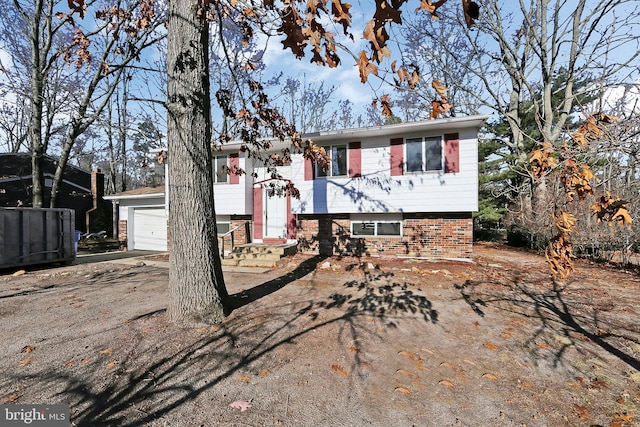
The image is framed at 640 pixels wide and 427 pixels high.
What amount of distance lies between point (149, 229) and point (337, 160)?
10503 millimetres

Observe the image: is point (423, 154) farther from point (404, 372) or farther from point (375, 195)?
point (404, 372)

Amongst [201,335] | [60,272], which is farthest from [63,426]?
[60,272]

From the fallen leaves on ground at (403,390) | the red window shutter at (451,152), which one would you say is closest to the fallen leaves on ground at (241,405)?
the fallen leaves on ground at (403,390)

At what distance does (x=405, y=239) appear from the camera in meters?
9.98

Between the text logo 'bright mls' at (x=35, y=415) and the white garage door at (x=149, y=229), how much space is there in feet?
42.6

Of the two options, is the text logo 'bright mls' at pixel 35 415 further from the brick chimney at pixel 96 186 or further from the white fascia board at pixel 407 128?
the brick chimney at pixel 96 186

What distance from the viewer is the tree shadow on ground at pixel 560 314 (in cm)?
376

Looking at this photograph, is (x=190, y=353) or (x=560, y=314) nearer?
(x=190, y=353)

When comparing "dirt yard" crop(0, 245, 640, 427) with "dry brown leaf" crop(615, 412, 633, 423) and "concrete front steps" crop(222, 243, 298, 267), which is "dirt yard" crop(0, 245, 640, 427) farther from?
"concrete front steps" crop(222, 243, 298, 267)

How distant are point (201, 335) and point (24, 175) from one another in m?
24.1

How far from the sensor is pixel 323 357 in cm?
333

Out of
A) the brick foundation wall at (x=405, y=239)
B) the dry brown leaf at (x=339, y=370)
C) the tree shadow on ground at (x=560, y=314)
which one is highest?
the brick foundation wall at (x=405, y=239)

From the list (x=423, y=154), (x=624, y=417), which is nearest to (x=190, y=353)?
(x=624, y=417)

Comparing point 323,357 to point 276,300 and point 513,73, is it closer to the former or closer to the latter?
point 276,300
